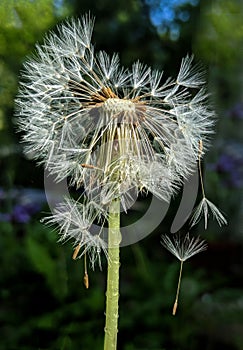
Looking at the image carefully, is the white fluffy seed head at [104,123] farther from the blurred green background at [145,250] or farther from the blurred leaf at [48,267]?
the blurred leaf at [48,267]

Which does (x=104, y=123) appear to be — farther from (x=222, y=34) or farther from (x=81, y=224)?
(x=222, y=34)

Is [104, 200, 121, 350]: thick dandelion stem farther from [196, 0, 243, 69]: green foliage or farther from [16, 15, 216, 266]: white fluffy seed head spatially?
[196, 0, 243, 69]: green foliage

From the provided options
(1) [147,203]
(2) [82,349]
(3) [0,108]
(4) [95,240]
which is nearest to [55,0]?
(3) [0,108]

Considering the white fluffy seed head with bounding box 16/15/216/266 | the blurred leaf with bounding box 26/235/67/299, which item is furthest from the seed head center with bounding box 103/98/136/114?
the blurred leaf with bounding box 26/235/67/299

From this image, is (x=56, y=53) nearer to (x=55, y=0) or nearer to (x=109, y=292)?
(x=109, y=292)

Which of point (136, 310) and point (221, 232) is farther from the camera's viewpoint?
point (136, 310)

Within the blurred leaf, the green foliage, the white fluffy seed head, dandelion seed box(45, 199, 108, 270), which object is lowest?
the blurred leaf

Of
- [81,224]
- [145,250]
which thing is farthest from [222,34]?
[81,224]
